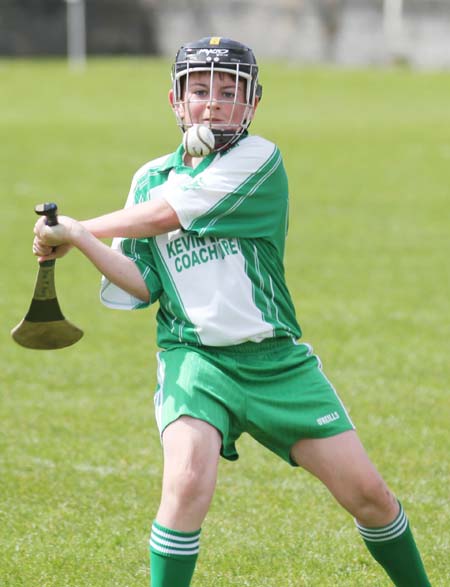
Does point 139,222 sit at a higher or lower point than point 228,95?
lower

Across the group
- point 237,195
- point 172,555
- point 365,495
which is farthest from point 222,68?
point 172,555

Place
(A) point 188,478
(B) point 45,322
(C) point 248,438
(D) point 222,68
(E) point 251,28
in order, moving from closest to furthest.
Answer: (A) point 188,478, (D) point 222,68, (B) point 45,322, (C) point 248,438, (E) point 251,28

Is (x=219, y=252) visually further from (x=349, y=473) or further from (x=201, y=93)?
(x=349, y=473)

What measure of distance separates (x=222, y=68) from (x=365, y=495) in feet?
4.75

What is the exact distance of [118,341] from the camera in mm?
9102

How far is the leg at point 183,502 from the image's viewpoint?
386 cm

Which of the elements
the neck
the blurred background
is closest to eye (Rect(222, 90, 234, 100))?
the neck

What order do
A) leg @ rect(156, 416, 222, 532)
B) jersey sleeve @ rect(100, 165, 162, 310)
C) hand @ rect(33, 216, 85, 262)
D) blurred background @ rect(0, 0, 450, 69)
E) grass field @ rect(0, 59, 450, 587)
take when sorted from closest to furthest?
leg @ rect(156, 416, 222, 532), hand @ rect(33, 216, 85, 262), jersey sleeve @ rect(100, 165, 162, 310), grass field @ rect(0, 59, 450, 587), blurred background @ rect(0, 0, 450, 69)

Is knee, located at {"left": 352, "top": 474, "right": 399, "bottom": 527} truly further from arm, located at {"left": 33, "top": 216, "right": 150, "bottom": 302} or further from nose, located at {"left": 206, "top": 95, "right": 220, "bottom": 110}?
nose, located at {"left": 206, "top": 95, "right": 220, "bottom": 110}

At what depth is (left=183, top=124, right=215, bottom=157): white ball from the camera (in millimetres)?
4117

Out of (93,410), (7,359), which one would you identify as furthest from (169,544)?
(7,359)

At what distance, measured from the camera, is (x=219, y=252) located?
13.9ft

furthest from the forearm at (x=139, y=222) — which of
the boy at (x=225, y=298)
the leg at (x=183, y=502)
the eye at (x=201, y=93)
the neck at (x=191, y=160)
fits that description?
the leg at (x=183, y=502)

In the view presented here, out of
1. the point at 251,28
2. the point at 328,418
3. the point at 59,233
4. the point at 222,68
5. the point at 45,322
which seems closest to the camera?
the point at 59,233
